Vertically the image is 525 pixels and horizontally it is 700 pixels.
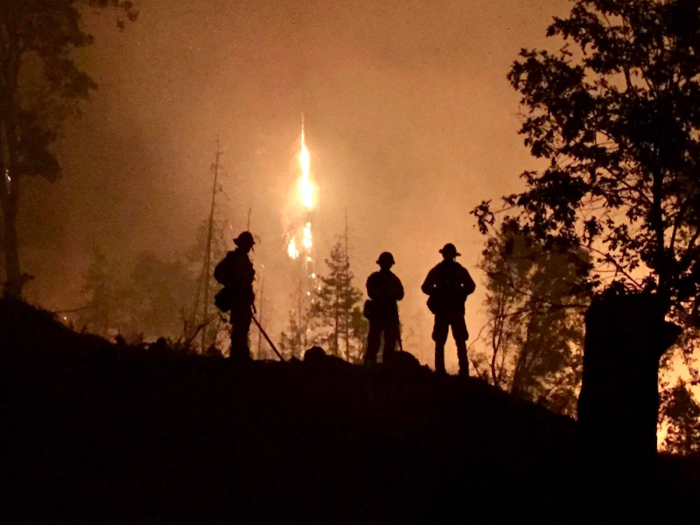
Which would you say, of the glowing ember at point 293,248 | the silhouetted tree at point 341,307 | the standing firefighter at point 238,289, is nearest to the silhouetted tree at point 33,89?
the standing firefighter at point 238,289

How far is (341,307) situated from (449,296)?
1539 inches

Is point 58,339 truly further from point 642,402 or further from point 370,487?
point 642,402

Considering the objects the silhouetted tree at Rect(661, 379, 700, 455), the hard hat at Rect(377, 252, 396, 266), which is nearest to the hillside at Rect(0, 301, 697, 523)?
the hard hat at Rect(377, 252, 396, 266)

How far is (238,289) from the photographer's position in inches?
439

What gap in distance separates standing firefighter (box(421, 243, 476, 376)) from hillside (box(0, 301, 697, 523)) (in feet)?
5.54

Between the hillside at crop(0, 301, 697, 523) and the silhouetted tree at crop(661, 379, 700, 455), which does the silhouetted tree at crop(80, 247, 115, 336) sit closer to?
the silhouetted tree at crop(661, 379, 700, 455)

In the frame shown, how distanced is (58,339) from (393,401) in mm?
5897

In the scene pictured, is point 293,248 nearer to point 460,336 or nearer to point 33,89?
point 33,89

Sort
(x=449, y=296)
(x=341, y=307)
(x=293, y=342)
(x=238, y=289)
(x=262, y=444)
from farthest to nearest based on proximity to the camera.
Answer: (x=293, y=342) → (x=341, y=307) → (x=449, y=296) → (x=238, y=289) → (x=262, y=444)

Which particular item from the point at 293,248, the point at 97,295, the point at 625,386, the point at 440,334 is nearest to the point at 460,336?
the point at 440,334

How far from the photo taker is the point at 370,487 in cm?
730

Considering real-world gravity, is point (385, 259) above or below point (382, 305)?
above

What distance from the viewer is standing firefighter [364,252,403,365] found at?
40.2 feet

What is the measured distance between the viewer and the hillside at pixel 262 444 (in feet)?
21.7
